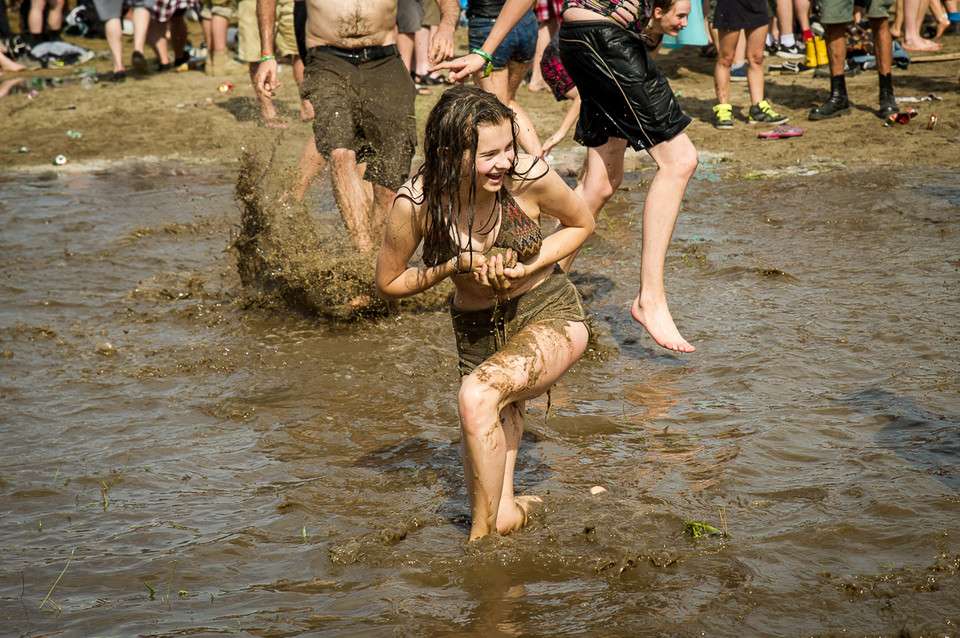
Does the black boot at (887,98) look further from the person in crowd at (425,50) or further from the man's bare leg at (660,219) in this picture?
the man's bare leg at (660,219)

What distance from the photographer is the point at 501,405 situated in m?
2.80

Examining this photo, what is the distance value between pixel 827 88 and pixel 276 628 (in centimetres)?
977

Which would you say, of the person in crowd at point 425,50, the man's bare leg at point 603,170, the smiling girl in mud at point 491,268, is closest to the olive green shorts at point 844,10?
the person in crowd at point 425,50

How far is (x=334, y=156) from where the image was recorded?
530 cm

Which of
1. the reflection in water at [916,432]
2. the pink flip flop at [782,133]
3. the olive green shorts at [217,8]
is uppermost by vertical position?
the olive green shorts at [217,8]

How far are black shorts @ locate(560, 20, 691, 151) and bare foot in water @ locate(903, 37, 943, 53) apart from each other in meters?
8.67

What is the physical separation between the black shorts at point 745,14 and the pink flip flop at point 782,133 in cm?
117

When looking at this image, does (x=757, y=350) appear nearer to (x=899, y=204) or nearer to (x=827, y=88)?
(x=899, y=204)

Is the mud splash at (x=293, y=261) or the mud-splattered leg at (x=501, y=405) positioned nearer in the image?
the mud-splattered leg at (x=501, y=405)

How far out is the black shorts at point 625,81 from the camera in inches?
169

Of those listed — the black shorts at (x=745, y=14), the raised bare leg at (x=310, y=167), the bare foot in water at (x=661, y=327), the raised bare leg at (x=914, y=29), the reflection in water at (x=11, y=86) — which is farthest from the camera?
A: the reflection in water at (x=11, y=86)

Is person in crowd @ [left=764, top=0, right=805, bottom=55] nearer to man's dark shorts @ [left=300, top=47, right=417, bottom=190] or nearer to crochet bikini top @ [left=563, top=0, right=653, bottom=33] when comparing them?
man's dark shorts @ [left=300, top=47, right=417, bottom=190]

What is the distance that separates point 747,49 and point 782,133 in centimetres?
103

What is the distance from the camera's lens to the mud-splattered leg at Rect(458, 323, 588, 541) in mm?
2732
